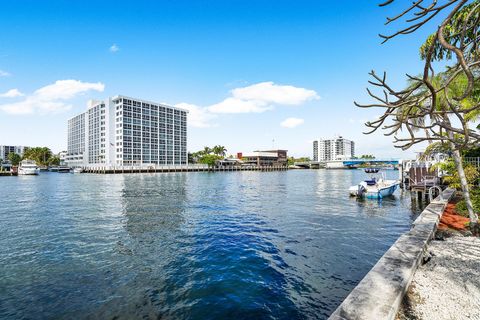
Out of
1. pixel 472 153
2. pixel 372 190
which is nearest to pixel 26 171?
pixel 372 190

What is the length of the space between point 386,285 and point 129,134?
149 meters

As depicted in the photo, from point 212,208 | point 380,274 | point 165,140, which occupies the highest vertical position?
point 165,140

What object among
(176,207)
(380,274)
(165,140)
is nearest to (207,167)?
(165,140)

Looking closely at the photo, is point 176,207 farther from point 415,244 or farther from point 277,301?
point 415,244

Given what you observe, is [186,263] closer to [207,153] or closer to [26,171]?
[26,171]

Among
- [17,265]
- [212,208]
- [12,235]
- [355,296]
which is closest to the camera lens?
[355,296]

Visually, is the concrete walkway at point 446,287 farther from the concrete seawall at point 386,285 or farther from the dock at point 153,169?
the dock at point 153,169

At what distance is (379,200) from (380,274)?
28111 millimetres

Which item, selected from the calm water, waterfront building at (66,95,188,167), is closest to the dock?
waterfront building at (66,95,188,167)

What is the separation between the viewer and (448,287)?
6777mm

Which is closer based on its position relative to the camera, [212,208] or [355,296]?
[355,296]

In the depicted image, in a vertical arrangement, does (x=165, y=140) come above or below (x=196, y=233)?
above

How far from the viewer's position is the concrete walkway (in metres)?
5.69

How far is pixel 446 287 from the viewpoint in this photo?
6777mm
